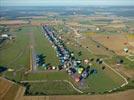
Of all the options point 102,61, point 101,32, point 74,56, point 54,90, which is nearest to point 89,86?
point 54,90

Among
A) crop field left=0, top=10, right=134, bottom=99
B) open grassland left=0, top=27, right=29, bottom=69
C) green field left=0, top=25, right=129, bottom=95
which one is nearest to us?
green field left=0, top=25, right=129, bottom=95

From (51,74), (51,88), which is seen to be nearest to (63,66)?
(51,74)

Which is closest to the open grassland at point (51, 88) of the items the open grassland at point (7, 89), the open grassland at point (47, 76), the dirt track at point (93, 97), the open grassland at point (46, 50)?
the dirt track at point (93, 97)

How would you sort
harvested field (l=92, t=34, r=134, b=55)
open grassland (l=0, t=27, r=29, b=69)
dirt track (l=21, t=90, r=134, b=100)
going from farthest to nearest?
harvested field (l=92, t=34, r=134, b=55)
open grassland (l=0, t=27, r=29, b=69)
dirt track (l=21, t=90, r=134, b=100)

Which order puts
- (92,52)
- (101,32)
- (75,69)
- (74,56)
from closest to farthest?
(75,69), (74,56), (92,52), (101,32)

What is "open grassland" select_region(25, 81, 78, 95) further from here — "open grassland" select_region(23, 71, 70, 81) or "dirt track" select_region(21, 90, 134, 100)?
"open grassland" select_region(23, 71, 70, 81)

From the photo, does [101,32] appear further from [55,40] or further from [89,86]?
[89,86]

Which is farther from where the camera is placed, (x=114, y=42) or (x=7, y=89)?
(x=114, y=42)

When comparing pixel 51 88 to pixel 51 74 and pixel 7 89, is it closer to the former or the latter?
pixel 7 89

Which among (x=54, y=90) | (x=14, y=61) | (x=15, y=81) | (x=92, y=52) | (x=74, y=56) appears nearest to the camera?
(x=54, y=90)

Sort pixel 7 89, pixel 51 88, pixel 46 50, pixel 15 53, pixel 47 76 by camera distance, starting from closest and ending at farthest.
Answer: pixel 7 89 < pixel 51 88 < pixel 47 76 < pixel 15 53 < pixel 46 50

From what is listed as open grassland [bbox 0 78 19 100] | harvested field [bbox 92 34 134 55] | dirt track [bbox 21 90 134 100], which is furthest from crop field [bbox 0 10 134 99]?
dirt track [bbox 21 90 134 100]
